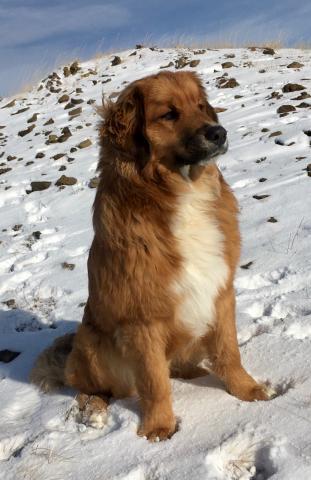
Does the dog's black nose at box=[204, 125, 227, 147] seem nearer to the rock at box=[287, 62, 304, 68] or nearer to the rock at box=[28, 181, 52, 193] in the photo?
the rock at box=[28, 181, 52, 193]

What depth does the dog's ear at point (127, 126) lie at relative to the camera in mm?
2830

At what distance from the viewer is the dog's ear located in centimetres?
283

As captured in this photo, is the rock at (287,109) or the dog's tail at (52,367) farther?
the rock at (287,109)

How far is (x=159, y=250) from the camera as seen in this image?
109 inches

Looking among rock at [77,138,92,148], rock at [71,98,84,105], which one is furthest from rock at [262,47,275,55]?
rock at [77,138,92,148]

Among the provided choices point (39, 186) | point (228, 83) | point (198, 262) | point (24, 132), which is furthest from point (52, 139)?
point (198, 262)

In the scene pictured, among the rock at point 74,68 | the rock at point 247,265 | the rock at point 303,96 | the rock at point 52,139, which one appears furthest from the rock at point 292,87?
the rock at point 74,68

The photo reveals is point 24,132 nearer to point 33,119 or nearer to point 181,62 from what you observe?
point 33,119

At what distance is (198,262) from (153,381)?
714 millimetres

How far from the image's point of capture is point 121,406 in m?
3.10

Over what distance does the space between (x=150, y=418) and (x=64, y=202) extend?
16.0 feet

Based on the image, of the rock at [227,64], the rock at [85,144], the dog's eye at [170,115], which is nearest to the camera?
the dog's eye at [170,115]

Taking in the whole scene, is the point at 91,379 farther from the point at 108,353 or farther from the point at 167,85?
the point at 167,85

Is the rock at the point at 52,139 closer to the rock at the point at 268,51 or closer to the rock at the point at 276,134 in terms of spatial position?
the rock at the point at 276,134
